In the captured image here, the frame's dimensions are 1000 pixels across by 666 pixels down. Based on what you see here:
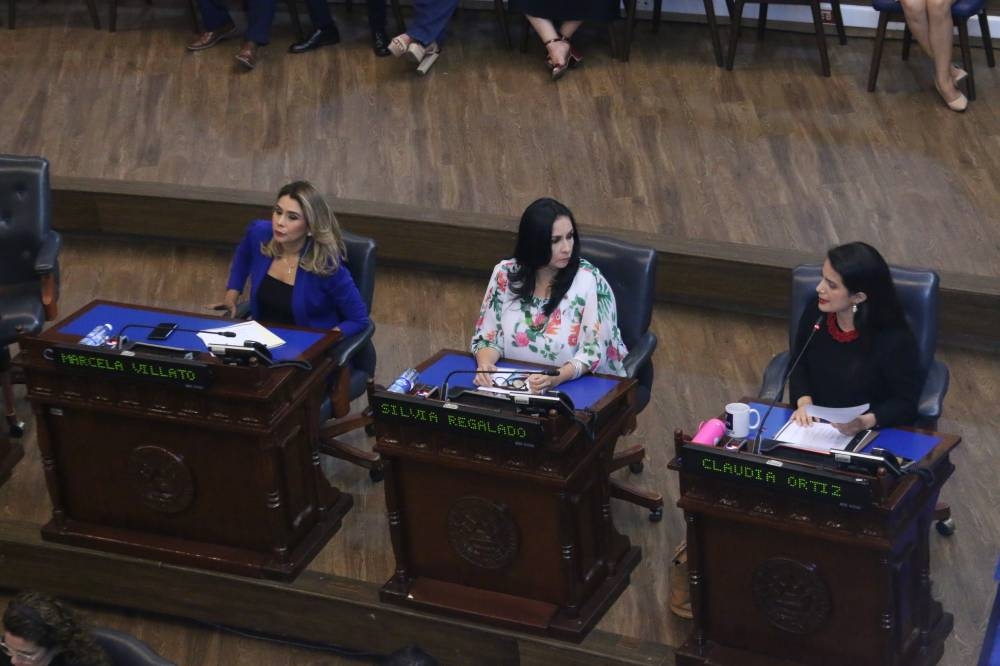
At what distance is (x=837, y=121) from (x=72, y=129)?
3.11 m

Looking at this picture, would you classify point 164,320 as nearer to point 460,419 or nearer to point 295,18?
point 460,419

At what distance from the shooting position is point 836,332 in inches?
152

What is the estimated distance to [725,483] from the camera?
3520 millimetres

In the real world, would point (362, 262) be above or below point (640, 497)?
above

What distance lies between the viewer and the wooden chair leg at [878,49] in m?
6.11

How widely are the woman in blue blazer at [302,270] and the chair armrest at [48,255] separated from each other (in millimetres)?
813

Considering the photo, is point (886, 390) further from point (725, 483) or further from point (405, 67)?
point (405, 67)

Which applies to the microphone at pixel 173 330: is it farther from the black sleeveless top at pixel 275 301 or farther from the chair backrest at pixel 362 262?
the chair backrest at pixel 362 262

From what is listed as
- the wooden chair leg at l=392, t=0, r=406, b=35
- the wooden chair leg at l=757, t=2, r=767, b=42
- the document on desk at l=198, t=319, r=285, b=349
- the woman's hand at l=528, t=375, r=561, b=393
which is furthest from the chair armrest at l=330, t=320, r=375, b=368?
the wooden chair leg at l=757, t=2, r=767, b=42

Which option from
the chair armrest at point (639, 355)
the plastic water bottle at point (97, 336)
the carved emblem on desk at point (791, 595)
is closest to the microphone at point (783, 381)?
the carved emblem on desk at point (791, 595)

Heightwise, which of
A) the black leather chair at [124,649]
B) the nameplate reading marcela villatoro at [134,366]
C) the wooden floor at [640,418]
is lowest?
the wooden floor at [640,418]

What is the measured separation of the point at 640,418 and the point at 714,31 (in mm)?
2348

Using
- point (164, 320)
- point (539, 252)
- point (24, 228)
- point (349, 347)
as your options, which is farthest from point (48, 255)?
point (539, 252)

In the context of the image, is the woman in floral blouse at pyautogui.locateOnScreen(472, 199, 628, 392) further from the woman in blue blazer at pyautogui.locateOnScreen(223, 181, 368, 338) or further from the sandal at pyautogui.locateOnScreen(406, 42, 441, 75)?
the sandal at pyautogui.locateOnScreen(406, 42, 441, 75)
